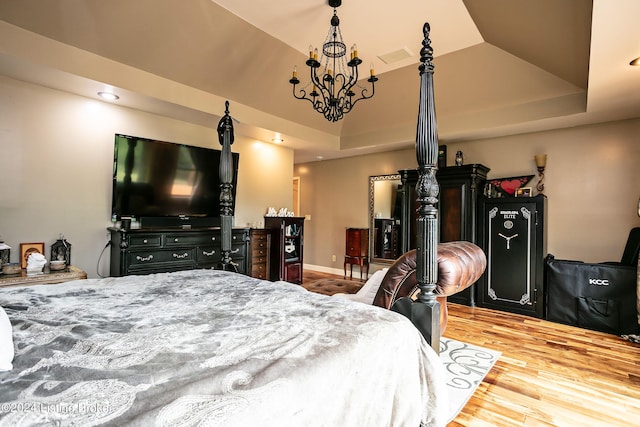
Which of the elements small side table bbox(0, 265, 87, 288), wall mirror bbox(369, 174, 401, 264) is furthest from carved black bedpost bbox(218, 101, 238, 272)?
wall mirror bbox(369, 174, 401, 264)

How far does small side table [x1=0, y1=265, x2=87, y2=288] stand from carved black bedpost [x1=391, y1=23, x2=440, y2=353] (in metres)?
3.02

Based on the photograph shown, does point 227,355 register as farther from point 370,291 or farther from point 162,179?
point 162,179

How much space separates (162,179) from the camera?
4016 millimetres

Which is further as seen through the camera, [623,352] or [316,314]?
[623,352]

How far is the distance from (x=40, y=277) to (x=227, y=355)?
293cm

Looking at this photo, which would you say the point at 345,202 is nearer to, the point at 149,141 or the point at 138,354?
the point at 149,141

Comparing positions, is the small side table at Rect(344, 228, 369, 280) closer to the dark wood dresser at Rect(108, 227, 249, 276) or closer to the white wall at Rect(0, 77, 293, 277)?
the dark wood dresser at Rect(108, 227, 249, 276)

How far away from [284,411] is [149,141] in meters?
3.93

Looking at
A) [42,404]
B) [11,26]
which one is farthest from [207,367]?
[11,26]

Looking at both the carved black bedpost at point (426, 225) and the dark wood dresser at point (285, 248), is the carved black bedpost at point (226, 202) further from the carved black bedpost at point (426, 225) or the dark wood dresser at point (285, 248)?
the dark wood dresser at point (285, 248)

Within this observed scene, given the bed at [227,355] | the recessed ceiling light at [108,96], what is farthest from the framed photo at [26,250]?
the bed at [227,355]

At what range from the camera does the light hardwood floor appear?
→ 78.6 inches

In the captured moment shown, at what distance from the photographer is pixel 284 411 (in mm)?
787

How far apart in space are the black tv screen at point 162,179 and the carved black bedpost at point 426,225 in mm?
3362
